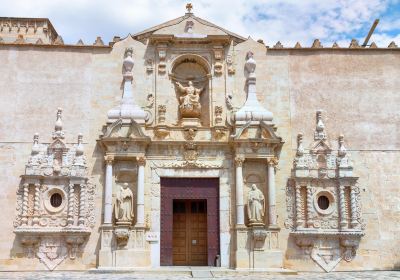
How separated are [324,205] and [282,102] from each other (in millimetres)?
3356

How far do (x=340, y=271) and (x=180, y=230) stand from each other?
477 cm

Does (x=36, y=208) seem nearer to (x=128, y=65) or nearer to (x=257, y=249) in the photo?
(x=128, y=65)

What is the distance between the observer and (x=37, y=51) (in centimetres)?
1756

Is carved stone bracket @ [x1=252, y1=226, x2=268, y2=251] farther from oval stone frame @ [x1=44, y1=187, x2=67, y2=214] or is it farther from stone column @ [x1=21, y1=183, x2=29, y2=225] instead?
stone column @ [x1=21, y1=183, x2=29, y2=225]

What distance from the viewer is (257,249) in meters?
16.1

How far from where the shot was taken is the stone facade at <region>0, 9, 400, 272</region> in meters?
16.2

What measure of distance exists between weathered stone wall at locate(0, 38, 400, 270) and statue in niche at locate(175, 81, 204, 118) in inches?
16.4

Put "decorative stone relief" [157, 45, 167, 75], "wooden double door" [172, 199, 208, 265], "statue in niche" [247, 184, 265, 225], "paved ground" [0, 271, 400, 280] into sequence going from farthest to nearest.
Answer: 1. "decorative stone relief" [157, 45, 167, 75]
2. "wooden double door" [172, 199, 208, 265]
3. "statue in niche" [247, 184, 265, 225]
4. "paved ground" [0, 271, 400, 280]

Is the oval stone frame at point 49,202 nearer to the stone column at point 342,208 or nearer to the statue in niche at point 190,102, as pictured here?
the statue in niche at point 190,102

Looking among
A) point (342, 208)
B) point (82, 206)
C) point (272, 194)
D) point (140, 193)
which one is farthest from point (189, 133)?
point (342, 208)

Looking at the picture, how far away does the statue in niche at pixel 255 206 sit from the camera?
16219mm

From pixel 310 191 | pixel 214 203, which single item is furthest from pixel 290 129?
pixel 214 203

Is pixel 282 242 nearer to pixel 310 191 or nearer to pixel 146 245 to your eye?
pixel 310 191

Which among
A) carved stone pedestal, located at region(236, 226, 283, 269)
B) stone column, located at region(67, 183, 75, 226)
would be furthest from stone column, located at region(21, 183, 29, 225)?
carved stone pedestal, located at region(236, 226, 283, 269)
